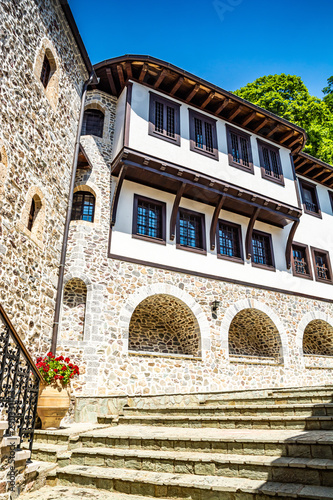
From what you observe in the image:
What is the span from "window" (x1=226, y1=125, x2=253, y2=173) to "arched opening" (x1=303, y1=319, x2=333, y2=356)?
6.64 meters

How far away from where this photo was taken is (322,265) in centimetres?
1555

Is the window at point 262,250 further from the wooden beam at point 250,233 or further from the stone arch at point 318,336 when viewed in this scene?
the stone arch at point 318,336

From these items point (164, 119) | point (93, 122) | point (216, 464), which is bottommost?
point (216, 464)

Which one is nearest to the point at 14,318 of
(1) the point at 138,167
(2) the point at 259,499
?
(2) the point at 259,499

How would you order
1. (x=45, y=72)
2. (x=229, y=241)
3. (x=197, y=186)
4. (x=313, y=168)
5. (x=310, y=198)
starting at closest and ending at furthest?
(x=45, y=72) < (x=197, y=186) < (x=229, y=241) < (x=313, y=168) < (x=310, y=198)

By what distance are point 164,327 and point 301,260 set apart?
6623 mm

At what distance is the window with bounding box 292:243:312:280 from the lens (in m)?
14.6

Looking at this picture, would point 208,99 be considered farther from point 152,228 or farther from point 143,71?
point 152,228

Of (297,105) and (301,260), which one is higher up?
(297,105)

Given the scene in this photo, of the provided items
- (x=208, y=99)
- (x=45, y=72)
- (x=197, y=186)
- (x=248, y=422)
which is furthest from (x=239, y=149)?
(x=248, y=422)

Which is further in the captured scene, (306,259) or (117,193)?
(306,259)

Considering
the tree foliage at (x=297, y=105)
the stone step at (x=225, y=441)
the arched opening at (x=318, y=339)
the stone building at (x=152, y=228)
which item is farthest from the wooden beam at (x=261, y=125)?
the stone step at (x=225, y=441)

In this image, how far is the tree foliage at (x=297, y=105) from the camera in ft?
64.1

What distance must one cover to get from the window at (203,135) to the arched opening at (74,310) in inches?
233
